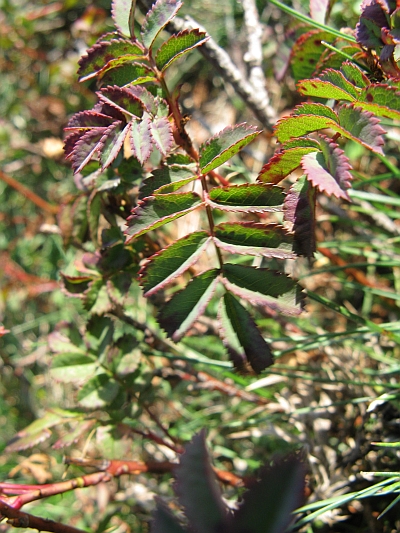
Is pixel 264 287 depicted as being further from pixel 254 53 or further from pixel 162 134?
pixel 254 53

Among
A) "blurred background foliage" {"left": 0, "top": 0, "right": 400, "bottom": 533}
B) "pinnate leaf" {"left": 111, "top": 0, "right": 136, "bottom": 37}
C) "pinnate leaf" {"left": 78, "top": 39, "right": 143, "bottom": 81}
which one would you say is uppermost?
"pinnate leaf" {"left": 111, "top": 0, "right": 136, "bottom": 37}

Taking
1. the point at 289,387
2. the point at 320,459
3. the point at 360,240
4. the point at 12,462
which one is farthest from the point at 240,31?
the point at 12,462

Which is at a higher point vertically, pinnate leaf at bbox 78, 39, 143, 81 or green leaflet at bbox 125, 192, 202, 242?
pinnate leaf at bbox 78, 39, 143, 81

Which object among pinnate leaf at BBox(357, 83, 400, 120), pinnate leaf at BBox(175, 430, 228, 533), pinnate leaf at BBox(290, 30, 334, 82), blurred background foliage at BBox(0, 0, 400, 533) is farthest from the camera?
blurred background foliage at BBox(0, 0, 400, 533)

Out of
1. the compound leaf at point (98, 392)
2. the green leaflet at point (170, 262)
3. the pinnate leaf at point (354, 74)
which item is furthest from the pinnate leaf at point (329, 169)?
the compound leaf at point (98, 392)

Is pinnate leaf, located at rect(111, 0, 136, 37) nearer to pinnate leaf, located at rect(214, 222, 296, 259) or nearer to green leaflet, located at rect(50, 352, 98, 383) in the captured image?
pinnate leaf, located at rect(214, 222, 296, 259)

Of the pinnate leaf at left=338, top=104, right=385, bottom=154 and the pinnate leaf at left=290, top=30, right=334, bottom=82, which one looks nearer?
the pinnate leaf at left=338, top=104, right=385, bottom=154

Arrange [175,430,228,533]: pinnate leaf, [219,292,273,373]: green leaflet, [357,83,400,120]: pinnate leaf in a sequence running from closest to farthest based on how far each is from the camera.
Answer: [175,430,228,533]: pinnate leaf < [357,83,400,120]: pinnate leaf < [219,292,273,373]: green leaflet

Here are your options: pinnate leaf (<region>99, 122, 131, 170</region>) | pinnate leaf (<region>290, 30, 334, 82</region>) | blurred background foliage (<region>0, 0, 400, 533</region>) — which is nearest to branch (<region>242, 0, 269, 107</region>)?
blurred background foliage (<region>0, 0, 400, 533</region>)
